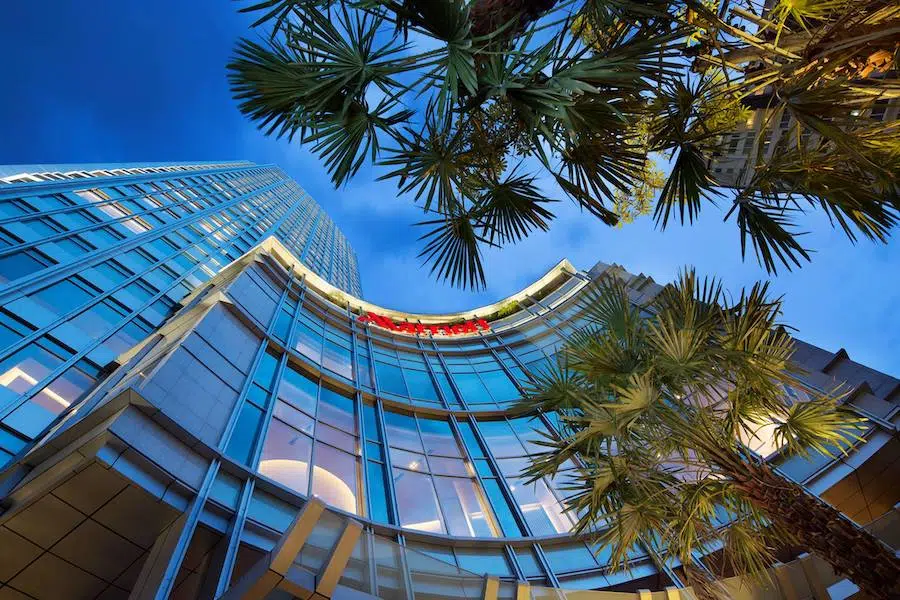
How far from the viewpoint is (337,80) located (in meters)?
4.83

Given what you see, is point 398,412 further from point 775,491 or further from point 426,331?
point 775,491

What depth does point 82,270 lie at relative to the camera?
43.0 feet

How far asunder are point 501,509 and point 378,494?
2.89 m

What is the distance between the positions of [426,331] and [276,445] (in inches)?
431

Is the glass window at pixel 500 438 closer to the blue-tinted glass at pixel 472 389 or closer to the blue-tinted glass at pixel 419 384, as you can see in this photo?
the blue-tinted glass at pixel 472 389

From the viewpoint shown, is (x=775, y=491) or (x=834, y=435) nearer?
(x=775, y=491)

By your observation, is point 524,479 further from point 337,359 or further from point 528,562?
point 337,359

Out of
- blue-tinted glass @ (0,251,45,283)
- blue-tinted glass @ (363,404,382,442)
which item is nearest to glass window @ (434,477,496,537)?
blue-tinted glass @ (363,404,382,442)

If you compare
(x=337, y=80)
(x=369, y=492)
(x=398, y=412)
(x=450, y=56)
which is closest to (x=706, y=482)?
(x=450, y=56)

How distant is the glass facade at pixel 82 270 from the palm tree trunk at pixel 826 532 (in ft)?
35.1

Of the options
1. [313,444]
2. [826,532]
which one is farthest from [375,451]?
[826,532]

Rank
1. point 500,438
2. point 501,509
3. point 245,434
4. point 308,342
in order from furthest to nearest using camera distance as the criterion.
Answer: point 308,342, point 500,438, point 501,509, point 245,434

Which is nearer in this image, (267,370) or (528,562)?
(528,562)

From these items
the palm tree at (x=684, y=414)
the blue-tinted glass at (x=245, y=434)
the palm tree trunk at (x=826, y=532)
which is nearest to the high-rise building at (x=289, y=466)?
the blue-tinted glass at (x=245, y=434)
